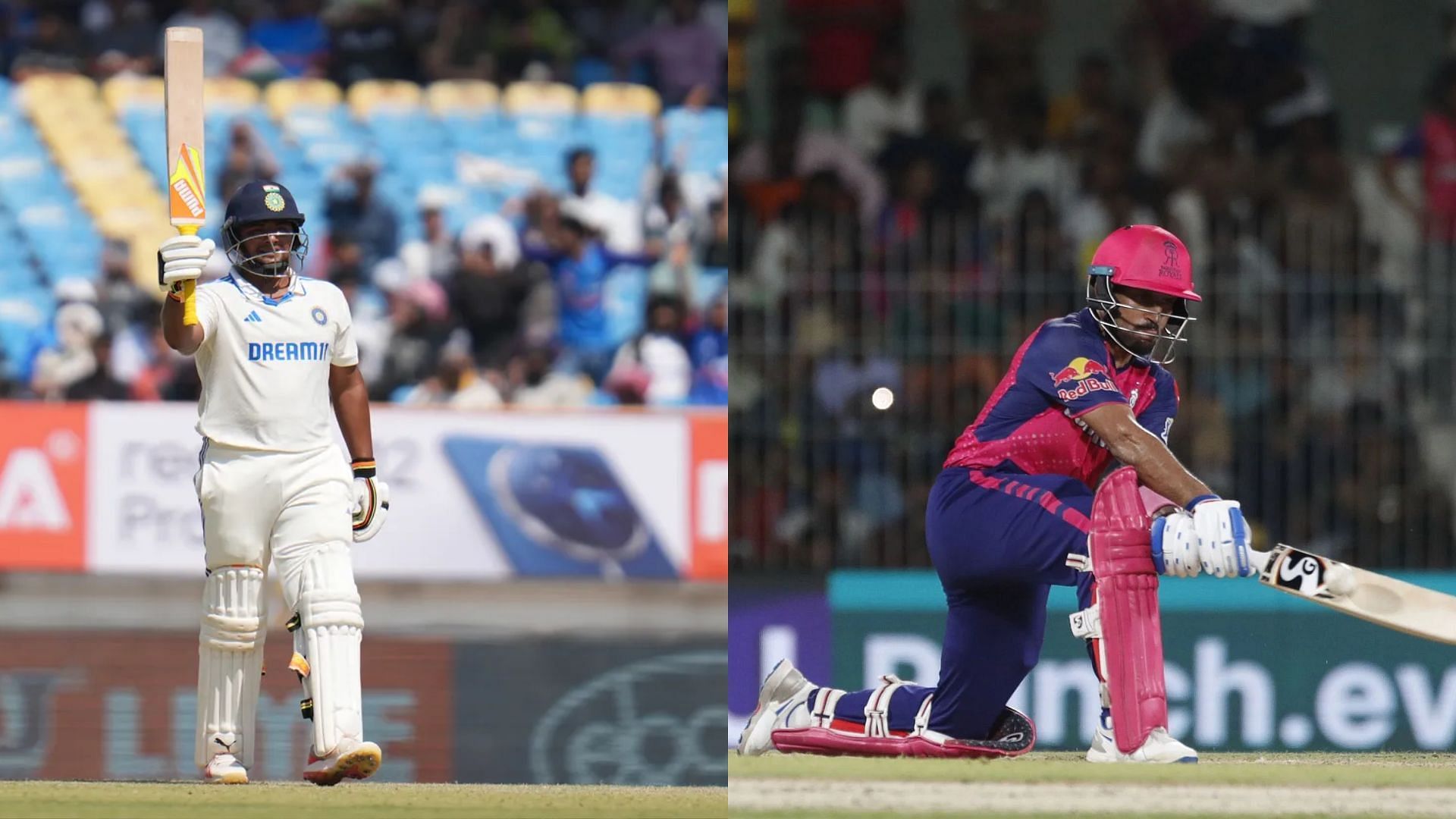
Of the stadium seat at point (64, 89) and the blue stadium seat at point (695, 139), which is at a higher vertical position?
the stadium seat at point (64, 89)

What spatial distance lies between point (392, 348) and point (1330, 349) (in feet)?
17.7

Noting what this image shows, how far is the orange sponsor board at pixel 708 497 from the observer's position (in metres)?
11.6

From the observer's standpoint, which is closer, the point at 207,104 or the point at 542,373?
the point at 542,373

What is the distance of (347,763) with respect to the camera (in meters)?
6.12

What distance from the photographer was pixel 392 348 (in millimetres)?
12664

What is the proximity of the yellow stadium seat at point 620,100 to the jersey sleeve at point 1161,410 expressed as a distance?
28.5ft

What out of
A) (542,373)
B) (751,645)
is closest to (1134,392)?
(751,645)

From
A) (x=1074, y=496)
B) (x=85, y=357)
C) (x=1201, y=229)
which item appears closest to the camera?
(x=1074, y=496)

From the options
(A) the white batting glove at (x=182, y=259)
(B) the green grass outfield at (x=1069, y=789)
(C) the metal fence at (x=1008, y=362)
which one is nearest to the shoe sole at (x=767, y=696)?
(B) the green grass outfield at (x=1069, y=789)

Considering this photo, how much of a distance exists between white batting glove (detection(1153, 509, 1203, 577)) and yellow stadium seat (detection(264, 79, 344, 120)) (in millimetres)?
10168

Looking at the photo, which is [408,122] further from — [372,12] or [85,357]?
[85,357]

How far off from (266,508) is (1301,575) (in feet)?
9.83

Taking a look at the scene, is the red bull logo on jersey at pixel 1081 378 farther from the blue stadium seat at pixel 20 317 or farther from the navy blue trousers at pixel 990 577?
the blue stadium seat at pixel 20 317

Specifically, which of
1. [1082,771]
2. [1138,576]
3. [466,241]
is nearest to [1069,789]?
[1082,771]
